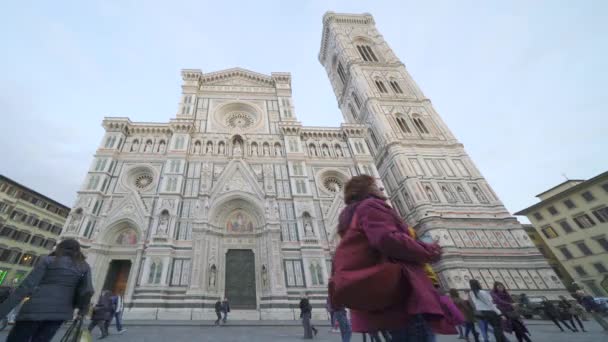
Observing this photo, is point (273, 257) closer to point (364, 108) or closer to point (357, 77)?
point (364, 108)

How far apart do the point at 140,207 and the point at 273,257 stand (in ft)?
31.0

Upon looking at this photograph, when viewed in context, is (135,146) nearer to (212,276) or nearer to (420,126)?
(212,276)

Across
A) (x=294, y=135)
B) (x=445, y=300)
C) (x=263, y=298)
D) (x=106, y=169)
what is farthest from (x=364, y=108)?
(x=445, y=300)

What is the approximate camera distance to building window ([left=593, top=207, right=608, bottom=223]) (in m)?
21.8

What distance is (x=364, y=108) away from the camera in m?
28.7

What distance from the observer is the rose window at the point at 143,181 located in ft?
62.2

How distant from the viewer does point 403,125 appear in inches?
1017

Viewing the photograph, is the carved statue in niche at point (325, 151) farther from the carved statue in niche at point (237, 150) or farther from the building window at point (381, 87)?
the building window at point (381, 87)

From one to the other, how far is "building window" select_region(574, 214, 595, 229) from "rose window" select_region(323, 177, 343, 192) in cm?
2237

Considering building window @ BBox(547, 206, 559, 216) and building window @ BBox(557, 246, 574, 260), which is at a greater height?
building window @ BBox(547, 206, 559, 216)

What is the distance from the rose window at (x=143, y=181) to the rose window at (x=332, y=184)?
13.1m

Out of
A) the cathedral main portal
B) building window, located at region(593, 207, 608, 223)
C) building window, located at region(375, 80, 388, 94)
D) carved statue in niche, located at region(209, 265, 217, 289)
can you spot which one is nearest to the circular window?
the cathedral main portal

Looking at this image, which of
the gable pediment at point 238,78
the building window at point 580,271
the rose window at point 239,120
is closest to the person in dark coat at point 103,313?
the rose window at point 239,120

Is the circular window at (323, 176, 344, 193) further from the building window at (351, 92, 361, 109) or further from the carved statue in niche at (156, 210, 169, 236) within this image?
the building window at (351, 92, 361, 109)
